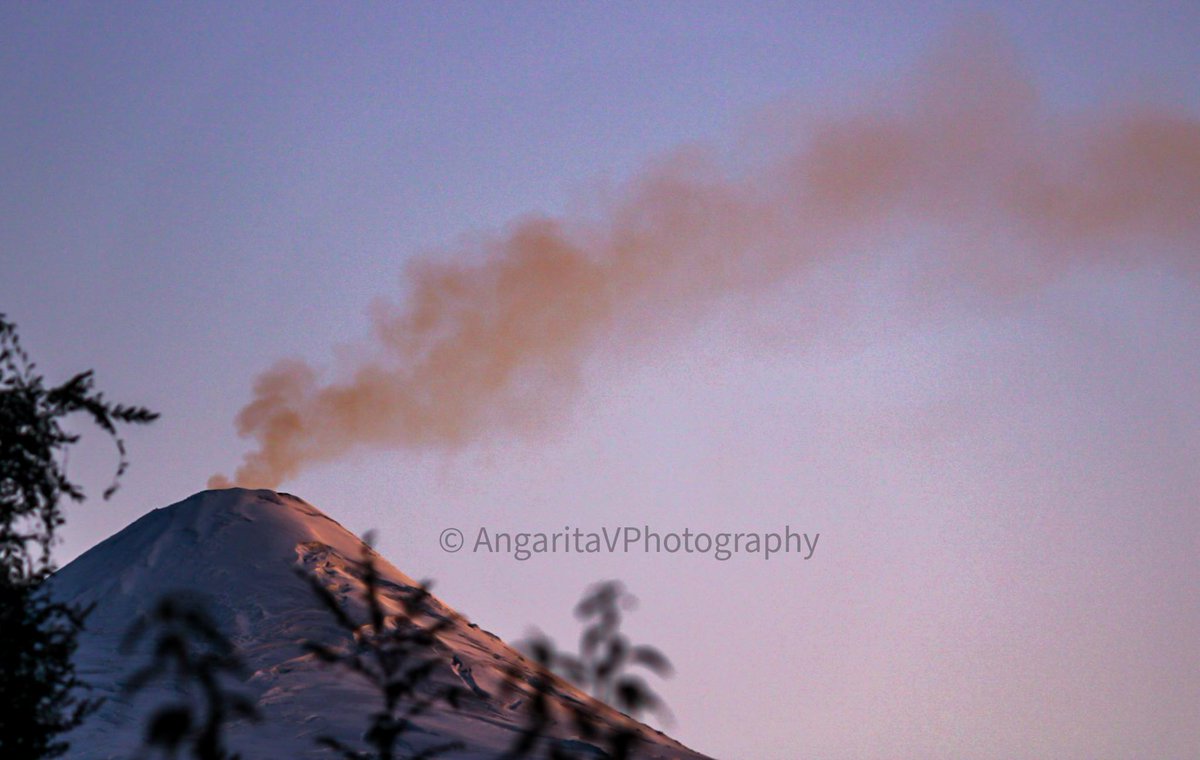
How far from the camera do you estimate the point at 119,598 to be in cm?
6644

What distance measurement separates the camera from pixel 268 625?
206 feet

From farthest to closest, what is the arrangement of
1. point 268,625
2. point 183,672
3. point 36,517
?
point 268,625 → point 36,517 → point 183,672

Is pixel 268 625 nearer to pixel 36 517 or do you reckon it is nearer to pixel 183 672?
pixel 36 517

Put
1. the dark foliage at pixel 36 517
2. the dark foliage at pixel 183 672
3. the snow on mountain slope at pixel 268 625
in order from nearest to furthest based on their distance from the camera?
the dark foliage at pixel 183 672 < the dark foliage at pixel 36 517 < the snow on mountain slope at pixel 268 625

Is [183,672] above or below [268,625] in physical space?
below

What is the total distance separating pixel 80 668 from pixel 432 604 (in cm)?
1912

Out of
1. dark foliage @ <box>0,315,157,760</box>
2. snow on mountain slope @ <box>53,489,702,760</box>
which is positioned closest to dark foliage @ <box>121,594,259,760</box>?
dark foliage @ <box>0,315,157,760</box>

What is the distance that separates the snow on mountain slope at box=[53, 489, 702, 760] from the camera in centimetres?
5319

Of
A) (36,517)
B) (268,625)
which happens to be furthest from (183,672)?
(268,625)

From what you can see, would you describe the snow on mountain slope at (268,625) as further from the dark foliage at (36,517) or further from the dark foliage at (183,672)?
the dark foliage at (183,672)

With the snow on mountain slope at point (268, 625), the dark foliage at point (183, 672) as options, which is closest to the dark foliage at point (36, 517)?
the dark foliage at point (183, 672)

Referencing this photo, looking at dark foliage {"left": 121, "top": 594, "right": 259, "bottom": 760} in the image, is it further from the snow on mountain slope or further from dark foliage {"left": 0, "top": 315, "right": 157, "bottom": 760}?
the snow on mountain slope

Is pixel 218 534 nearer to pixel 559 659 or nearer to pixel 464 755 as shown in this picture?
pixel 464 755

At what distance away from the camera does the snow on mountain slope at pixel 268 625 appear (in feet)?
174
